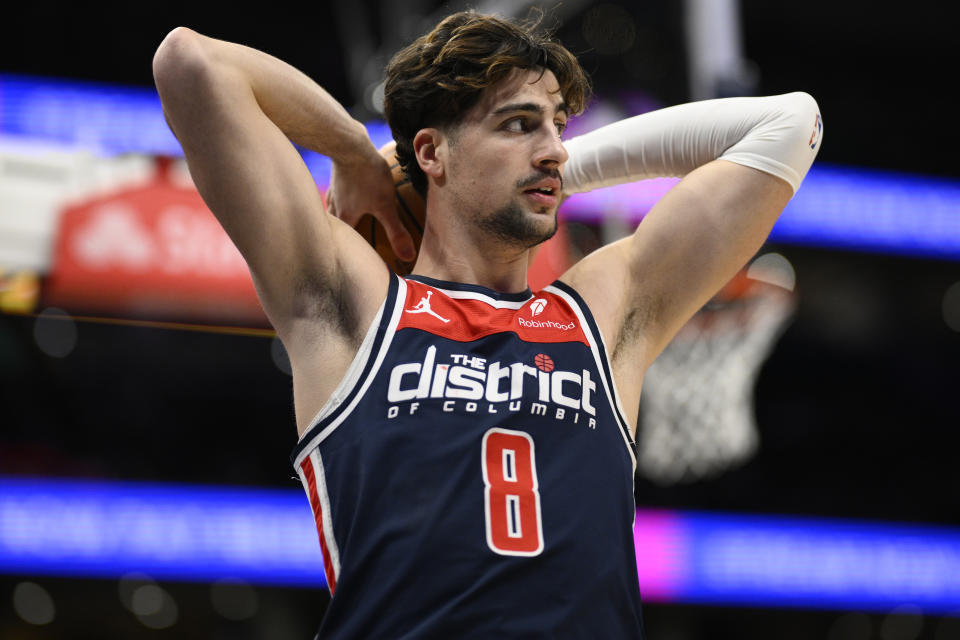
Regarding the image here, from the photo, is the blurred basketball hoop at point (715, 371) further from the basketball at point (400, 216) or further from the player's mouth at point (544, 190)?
the player's mouth at point (544, 190)

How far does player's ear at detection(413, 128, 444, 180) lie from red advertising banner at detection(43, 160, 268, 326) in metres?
3.73

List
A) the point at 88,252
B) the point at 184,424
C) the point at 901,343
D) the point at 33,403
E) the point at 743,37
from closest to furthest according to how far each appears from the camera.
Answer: the point at 88,252 < the point at 33,403 < the point at 184,424 < the point at 743,37 < the point at 901,343

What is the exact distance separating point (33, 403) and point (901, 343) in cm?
987

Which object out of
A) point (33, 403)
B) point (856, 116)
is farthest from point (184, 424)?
point (856, 116)

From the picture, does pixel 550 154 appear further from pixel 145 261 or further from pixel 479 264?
pixel 145 261

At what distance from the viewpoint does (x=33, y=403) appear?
1027 centimetres

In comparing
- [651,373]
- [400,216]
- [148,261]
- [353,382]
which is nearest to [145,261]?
[148,261]

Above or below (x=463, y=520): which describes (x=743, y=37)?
above

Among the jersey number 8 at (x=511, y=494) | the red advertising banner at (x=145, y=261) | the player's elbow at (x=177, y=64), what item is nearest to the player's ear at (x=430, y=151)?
the player's elbow at (x=177, y=64)

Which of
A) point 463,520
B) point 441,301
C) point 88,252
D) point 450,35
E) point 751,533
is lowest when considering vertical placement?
point 751,533

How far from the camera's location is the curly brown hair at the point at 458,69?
2.39 m

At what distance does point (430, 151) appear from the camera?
249 cm

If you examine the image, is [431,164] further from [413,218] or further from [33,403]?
[33,403]

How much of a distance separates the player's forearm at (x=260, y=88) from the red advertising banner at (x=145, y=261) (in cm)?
373
